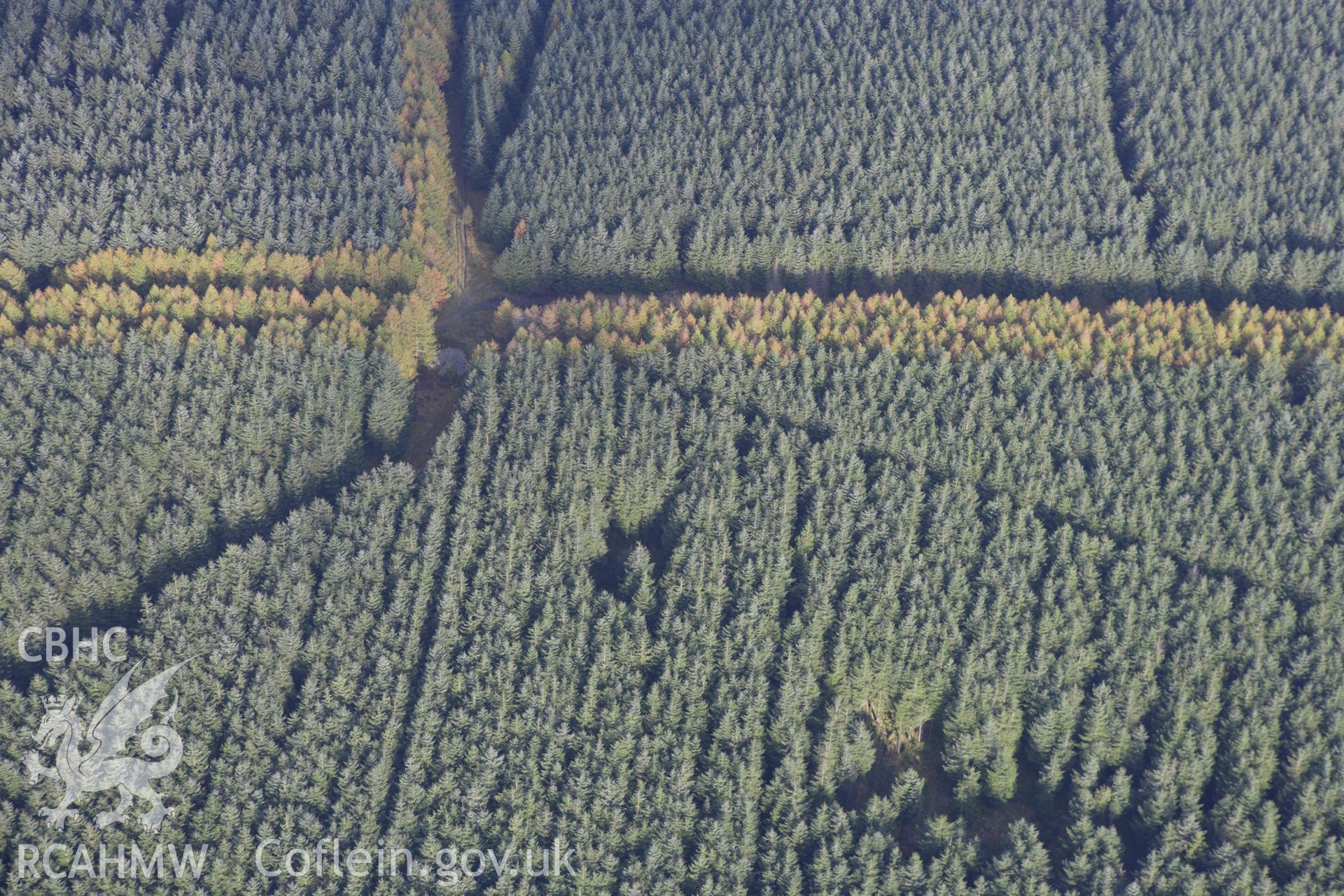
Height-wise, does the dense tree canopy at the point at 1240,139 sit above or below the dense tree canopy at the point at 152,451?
above

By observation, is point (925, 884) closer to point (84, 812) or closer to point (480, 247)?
point (84, 812)

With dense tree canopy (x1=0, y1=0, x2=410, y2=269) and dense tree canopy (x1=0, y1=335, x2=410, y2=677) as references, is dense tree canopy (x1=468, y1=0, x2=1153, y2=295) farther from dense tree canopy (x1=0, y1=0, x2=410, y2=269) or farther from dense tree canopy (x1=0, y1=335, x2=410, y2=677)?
dense tree canopy (x1=0, y1=335, x2=410, y2=677)

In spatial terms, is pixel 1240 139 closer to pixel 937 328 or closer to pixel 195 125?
pixel 937 328

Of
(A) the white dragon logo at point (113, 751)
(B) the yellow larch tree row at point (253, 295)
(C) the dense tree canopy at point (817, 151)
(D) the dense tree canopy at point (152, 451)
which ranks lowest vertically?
(A) the white dragon logo at point (113, 751)

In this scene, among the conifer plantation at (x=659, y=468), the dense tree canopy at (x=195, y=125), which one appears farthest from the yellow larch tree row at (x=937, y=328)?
the dense tree canopy at (x=195, y=125)

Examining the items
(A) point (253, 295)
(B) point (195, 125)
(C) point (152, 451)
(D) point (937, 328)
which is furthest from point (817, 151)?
(C) point (152, 451)

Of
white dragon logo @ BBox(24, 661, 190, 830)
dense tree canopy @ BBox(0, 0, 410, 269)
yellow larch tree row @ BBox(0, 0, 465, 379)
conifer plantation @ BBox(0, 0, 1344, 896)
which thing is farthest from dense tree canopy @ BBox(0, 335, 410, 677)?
dense tree canopy @ BBox(0, 0, 410, 269)

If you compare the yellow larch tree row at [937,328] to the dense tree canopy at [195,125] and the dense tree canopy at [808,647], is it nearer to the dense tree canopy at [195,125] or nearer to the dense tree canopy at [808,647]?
the dense tree canopy at [808,647]
